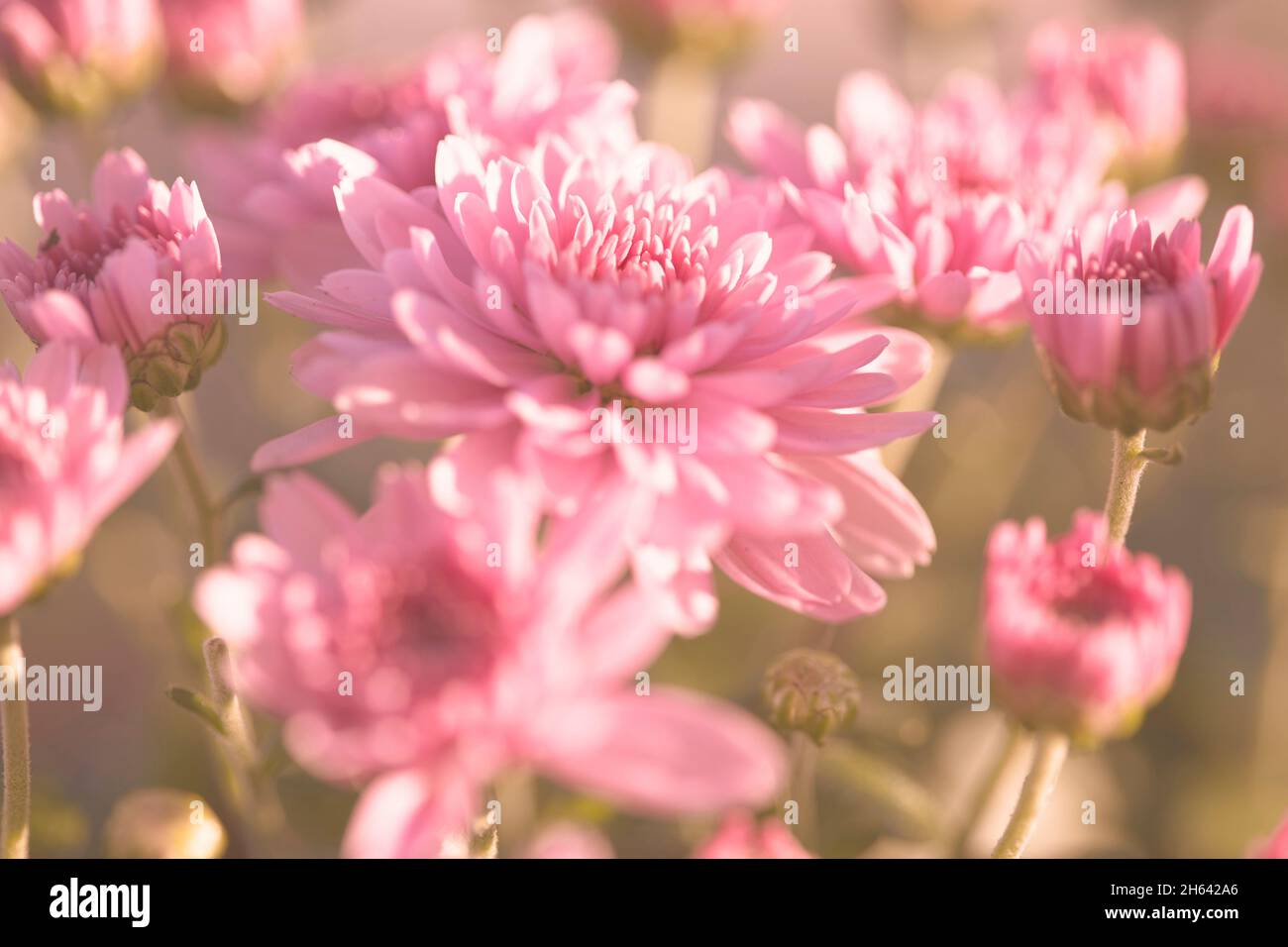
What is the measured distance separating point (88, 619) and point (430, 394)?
25.7 inches

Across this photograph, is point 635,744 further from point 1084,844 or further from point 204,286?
point 1084,844

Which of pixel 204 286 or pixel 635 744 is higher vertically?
pixel 204 286

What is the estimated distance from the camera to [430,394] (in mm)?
396

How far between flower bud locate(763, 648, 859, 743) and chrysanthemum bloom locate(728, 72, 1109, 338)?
171 millimetres

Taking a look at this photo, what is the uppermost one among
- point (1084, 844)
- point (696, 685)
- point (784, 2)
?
point (784, 2)

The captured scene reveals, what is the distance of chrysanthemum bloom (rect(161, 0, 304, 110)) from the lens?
2.50 ft

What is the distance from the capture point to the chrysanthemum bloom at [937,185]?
0.49 m

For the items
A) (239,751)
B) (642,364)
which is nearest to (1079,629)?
(642,364)

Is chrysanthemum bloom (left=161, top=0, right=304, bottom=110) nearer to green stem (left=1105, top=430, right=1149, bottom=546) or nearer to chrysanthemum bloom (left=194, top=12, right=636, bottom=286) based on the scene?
chrysanthemum bloom (left=194, top=12, right=636, bottom=286)

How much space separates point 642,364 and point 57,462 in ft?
0.64

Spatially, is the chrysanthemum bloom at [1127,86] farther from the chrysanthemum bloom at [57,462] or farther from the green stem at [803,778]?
the chrysanthemum bloom at [57,462]

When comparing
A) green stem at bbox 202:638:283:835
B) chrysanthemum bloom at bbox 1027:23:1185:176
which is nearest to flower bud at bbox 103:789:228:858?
green stem at bbox 202:638:283:835

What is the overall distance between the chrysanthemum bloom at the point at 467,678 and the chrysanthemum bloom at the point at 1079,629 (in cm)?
16
